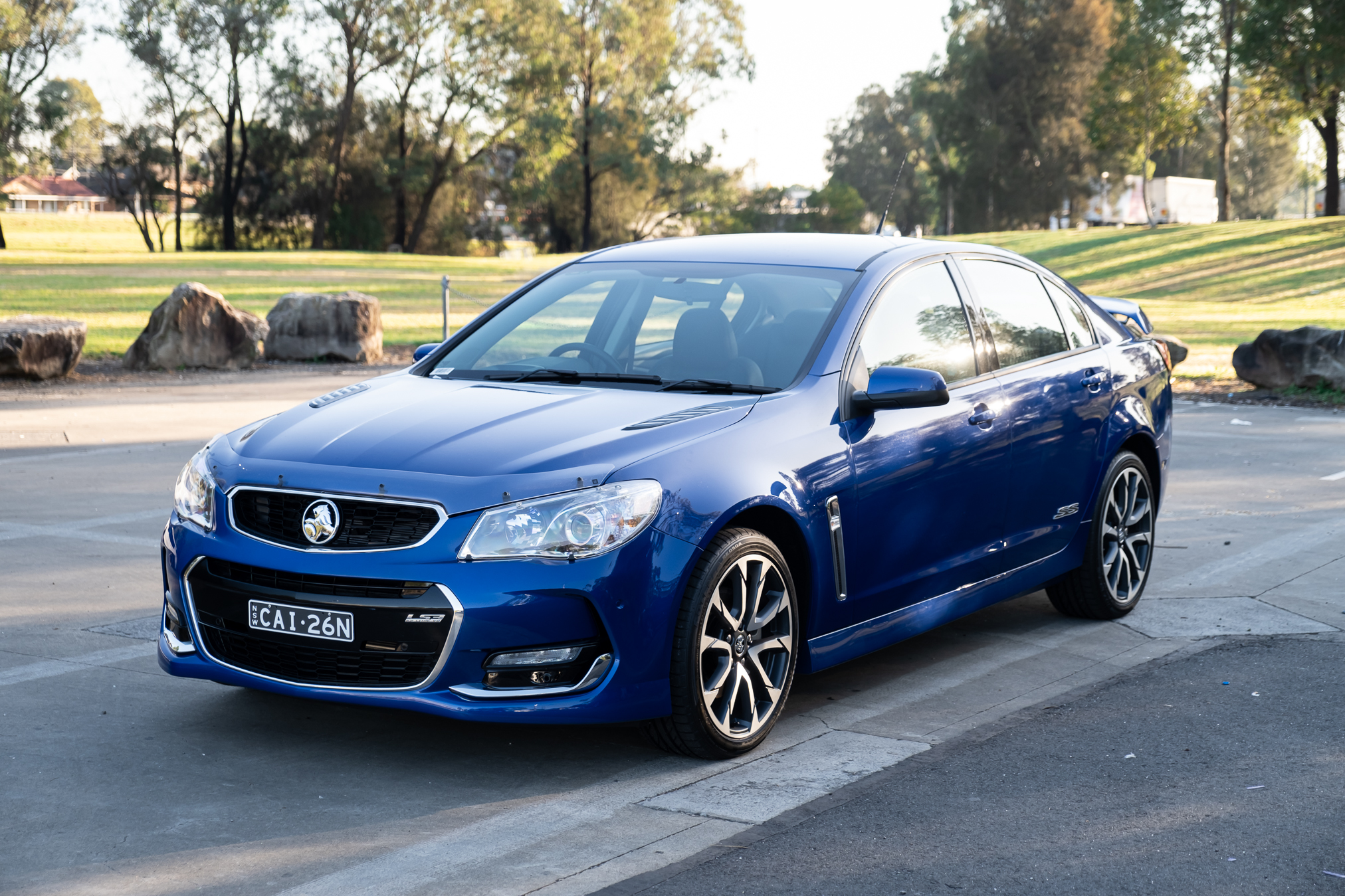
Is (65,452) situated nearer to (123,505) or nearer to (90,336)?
(123,505)

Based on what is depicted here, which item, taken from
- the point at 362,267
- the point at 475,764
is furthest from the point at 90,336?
the point at 362,267

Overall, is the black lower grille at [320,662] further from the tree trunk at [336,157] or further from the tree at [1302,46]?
the tree trunk at [336,157]

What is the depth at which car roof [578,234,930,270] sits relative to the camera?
5.91 meters

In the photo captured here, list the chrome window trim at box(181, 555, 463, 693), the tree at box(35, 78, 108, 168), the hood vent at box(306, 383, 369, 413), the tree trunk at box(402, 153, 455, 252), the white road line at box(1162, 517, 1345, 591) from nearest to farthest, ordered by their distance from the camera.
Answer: the chrome window trim at box(181, 555, 463, 693) < the hood vent at box(306, 383, 369, 413) < the white road line at box(1162, 517, 1345, 591) < the tree at box(35, 78, 108, 168) < the tree trunk at box(402, 153, 455, 252)

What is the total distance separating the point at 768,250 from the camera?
6074 mm

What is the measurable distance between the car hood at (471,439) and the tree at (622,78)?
5924cm

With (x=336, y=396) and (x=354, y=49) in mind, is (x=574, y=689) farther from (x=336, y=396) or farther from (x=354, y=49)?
(x=354, y=49)

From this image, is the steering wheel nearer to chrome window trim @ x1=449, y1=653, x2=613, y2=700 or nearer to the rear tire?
chrome window trim @ x1=449, y1=653, x2=613, y2=700

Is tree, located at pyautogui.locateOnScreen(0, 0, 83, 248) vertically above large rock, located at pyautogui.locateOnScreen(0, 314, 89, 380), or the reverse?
tree, located at pyautogui.locateOnScreen(0, 0, 83, 248)

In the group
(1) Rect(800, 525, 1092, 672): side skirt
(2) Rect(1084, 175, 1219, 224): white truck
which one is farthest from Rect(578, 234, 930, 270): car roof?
(2) Rect(1084, 175, 1219, 224): white truck

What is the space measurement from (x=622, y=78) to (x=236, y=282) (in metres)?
38.1

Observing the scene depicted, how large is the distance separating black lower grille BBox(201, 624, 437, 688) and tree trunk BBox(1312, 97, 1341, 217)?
50.8m

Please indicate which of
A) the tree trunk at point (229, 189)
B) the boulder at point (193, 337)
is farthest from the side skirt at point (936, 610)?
the tree trunk at point (229, 189)

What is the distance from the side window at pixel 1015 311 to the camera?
6.21m
